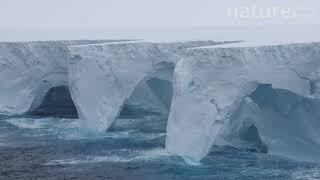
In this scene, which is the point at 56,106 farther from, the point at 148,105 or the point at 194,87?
the point at 194,87

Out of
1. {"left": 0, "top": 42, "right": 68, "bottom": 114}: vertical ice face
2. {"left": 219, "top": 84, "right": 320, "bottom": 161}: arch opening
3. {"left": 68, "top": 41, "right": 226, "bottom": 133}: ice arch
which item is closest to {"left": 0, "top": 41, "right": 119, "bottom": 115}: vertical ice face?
{"left": 0, "top": 42, "right": 68, "bottom": 114}: vertical ice face

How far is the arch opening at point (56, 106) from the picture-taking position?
17.1 metres

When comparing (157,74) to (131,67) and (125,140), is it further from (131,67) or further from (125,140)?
(125,140)

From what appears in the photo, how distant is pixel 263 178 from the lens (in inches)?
388

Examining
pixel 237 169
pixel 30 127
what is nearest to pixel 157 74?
pixel 30 127

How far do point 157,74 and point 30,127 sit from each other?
4.12 metres

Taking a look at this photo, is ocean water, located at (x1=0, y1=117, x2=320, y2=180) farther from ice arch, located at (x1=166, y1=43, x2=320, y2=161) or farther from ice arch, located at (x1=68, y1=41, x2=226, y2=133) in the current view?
ice arch, located at (x1=166, y1=43, x2=320, y2=161)

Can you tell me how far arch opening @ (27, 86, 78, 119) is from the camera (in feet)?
56.1

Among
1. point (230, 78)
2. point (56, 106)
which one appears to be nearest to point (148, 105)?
point (56, 106)

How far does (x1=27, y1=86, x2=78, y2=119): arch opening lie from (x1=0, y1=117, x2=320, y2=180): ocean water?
7.93ft

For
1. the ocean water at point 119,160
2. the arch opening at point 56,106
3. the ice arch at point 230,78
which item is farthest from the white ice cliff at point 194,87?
the arch opening at point 56,106

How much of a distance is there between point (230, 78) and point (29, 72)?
778 cm

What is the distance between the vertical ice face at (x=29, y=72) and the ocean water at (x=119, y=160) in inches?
73.6

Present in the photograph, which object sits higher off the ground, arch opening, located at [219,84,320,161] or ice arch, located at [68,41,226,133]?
ice arch, located at [68,41,226,133]
